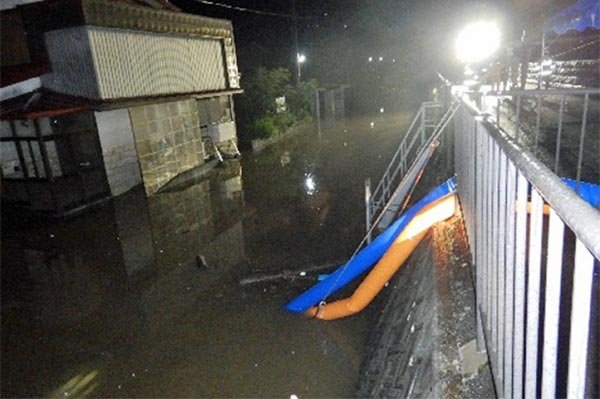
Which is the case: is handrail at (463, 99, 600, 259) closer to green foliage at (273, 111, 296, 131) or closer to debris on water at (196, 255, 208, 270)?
debris on water at (196, 255, 208, 270)

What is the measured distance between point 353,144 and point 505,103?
896 cm

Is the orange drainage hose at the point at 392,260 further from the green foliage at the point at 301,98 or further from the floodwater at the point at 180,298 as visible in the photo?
the green foliage at the point at 301,98

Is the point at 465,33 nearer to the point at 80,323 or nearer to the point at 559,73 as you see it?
the point at 559,73

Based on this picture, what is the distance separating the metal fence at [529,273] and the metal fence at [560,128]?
1361 mm

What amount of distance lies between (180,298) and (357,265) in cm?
362

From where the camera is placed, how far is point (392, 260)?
6297 millimetres

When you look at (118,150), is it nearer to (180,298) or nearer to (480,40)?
(180,298)

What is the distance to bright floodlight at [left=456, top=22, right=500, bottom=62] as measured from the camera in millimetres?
16397

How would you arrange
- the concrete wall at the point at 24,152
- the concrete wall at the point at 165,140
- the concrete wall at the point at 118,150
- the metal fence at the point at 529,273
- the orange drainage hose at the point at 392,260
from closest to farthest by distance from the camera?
1. the metal fence at the point at 529,273
2. the orange drainage hose at the point at 392,260
3. the concrete wall at the point at 24,152
4. the concrete wall at the point at 118,150
5. the concrete wall at the point at 165,140

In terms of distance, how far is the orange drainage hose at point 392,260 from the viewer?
18.5ft

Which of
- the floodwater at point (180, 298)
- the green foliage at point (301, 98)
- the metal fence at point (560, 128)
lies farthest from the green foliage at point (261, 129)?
the metal fence at point (560, 128)

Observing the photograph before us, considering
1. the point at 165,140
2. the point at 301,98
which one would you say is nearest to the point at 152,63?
the point at 165,140

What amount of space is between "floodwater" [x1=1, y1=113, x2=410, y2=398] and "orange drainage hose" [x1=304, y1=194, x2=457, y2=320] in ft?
0.81

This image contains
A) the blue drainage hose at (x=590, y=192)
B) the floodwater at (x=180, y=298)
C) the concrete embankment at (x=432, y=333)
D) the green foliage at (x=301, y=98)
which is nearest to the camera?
the concrete embankment at (x=432, y=333)
